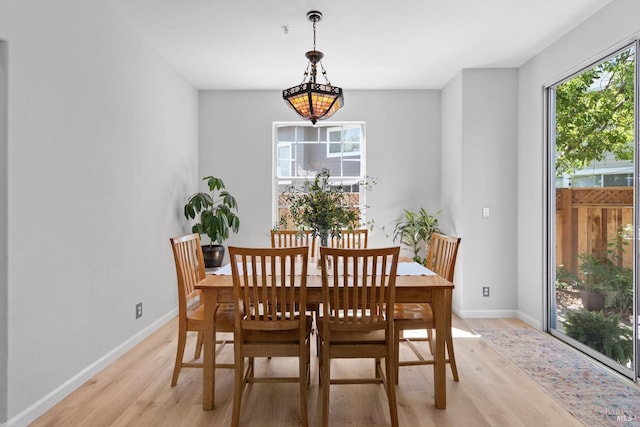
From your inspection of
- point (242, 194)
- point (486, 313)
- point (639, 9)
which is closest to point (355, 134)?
point (242, 194)

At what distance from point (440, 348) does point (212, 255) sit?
9.36ft

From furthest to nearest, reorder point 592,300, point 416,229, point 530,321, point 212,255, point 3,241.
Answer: point 416,229
point 212,255
point 530,321
point 592,300
point 3,241

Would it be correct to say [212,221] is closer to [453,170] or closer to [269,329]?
[269,329]

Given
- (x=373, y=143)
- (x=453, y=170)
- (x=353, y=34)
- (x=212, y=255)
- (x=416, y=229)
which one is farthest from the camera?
(x=373, y=143)

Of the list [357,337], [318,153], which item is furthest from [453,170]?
[357,337]

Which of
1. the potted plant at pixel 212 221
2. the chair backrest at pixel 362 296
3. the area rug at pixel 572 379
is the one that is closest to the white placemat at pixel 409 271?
the chair backrest at pixel 362 296

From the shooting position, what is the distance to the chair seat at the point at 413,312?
8.11ft

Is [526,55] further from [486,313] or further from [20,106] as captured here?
[20,106]

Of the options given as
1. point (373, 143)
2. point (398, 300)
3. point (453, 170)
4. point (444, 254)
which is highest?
point (373, 143)

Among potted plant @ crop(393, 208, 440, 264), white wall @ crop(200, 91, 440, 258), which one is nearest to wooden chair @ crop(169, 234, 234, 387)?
white wall @ crop(200, 91, 440, 258)

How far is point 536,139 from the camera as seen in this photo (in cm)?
382

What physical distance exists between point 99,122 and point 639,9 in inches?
153

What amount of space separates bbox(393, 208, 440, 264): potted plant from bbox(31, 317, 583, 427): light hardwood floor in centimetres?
181

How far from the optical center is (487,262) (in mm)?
4238
